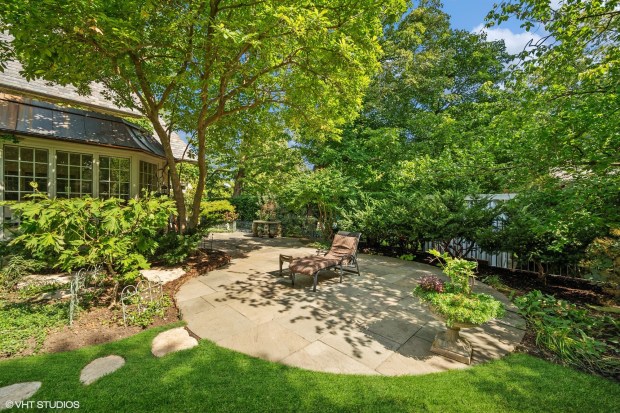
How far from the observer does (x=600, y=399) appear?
2754 millimetres

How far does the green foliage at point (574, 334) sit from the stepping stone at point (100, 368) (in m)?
5.76

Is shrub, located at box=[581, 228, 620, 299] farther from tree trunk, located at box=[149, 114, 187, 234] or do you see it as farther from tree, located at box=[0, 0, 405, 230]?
tree trunk, located at box=[149, 114, 187, 234]

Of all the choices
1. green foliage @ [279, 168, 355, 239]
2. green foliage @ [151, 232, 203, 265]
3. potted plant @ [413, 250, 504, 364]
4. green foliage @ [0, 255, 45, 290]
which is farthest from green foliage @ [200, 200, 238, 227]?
potted plant @ [413, 250, 504, 364]

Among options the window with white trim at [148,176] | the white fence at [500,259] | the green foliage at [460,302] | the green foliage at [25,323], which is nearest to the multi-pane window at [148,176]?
the window with white trim at [148,176]

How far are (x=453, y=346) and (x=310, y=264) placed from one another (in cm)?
332

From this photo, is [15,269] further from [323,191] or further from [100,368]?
[323,191]

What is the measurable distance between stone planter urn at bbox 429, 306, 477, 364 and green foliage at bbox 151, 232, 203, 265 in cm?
619

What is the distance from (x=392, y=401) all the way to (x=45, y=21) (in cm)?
742

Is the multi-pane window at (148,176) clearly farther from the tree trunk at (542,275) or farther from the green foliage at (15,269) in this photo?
the tree trunk at (542,275)

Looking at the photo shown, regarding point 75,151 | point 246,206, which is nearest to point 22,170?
point 75,151

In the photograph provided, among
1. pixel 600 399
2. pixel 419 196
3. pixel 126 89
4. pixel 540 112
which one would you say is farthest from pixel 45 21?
pixel 419 196

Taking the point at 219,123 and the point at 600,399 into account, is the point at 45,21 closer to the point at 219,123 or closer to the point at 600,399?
the point at 219,123

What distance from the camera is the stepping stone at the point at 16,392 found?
2.61 metres

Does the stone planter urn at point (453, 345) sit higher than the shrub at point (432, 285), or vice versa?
the shrub at point (432, 285)
